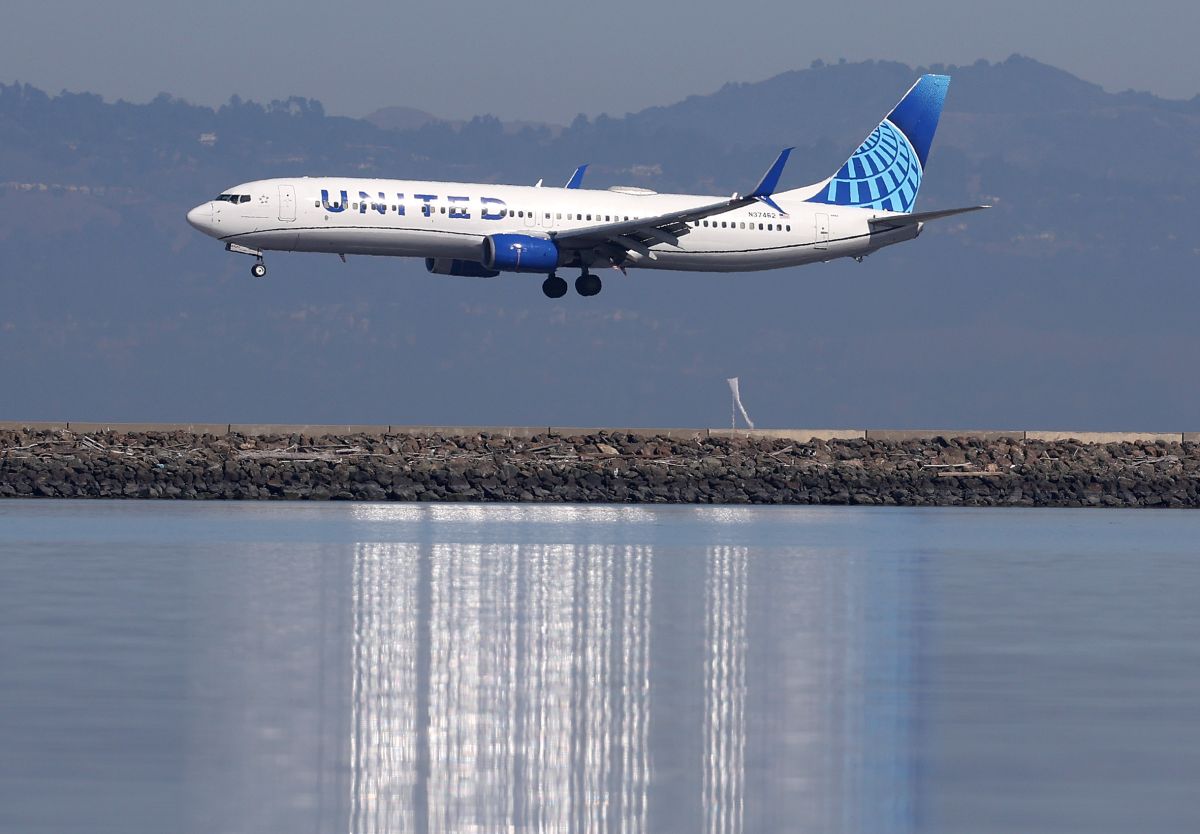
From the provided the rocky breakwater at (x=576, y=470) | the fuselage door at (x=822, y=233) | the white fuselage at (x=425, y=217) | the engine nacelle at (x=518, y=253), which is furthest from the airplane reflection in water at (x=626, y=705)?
the fuselage door at (x=822, y=233)

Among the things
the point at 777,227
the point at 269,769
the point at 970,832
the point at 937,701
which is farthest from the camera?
the point at 777,227

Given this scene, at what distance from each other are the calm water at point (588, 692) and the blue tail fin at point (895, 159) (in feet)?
114

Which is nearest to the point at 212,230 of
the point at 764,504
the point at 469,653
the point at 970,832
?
the point at 764,504

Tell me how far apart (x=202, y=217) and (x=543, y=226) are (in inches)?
336

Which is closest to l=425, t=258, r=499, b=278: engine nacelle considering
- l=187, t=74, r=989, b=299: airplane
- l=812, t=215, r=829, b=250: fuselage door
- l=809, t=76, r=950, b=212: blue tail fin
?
l=187, t=74, r=989, b=299: airplane

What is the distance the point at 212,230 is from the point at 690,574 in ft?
87.5

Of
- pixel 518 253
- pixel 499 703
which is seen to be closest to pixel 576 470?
pixel 518 253

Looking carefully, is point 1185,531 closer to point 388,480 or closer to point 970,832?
point 388,480

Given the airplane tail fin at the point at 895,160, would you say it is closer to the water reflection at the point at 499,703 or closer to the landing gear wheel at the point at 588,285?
the landing gear wheel at the point at 588,285

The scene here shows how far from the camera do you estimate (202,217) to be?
51469 millimetres

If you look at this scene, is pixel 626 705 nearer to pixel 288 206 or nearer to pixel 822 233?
pixel 288 206

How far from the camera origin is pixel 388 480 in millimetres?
49531

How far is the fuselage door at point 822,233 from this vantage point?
2378 inches

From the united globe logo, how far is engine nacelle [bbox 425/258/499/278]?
541 inches
